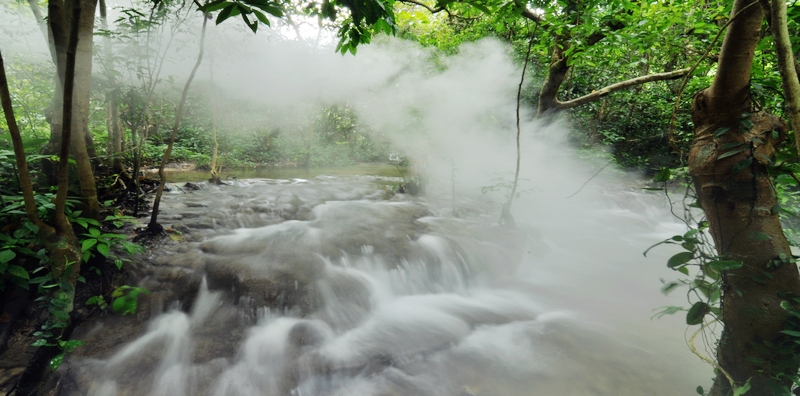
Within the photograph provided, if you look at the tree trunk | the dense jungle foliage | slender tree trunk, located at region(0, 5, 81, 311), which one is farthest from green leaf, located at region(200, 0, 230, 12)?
the tree trunk

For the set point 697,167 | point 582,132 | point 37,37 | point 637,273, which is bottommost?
point 637,273

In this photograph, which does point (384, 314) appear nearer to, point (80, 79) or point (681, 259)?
point (681, 259)

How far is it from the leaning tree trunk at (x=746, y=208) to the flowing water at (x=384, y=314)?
1.26 metres

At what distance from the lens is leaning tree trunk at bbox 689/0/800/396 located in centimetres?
115

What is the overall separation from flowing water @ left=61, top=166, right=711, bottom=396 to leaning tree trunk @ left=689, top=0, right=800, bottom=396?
1.26m

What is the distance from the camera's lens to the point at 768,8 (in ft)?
3.73

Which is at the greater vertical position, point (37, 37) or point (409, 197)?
point (37, 37)

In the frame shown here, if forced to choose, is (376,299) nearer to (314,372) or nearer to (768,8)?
(314,372)

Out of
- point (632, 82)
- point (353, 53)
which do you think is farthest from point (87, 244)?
point (632, 82)

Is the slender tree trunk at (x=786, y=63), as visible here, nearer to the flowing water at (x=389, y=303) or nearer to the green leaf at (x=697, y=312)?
the green leaf at (x=697, y=312)

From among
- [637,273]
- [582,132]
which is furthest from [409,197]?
[582,132]

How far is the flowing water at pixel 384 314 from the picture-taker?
7.43 feet

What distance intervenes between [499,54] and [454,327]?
25.1 ft

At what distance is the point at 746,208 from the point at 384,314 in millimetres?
2735
